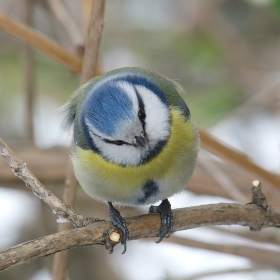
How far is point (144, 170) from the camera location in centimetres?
108

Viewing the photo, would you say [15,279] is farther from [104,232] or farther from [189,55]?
[189,55]

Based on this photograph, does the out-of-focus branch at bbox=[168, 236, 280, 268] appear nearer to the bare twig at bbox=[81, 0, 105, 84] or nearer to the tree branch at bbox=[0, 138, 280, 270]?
the tree branch at bbox=[0, 138, 280, 270]

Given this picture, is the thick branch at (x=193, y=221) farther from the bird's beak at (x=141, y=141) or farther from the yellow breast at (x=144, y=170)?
the bird's beak at (x=141, y=141)

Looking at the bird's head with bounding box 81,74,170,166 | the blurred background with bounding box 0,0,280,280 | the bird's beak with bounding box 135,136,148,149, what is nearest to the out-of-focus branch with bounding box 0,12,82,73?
the blurred background with bounding box 0,0,280,280

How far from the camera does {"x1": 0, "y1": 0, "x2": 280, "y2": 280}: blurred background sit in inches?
62.9

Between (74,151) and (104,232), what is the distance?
0.28 metres

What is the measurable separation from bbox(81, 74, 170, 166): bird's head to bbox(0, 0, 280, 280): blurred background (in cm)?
32

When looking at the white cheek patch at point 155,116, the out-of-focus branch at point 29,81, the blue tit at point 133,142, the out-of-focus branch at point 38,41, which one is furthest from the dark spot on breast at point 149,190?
the out-of-focus branch at point 29,81

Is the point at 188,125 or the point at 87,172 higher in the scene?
the point at 188,125

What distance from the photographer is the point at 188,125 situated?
1.17m

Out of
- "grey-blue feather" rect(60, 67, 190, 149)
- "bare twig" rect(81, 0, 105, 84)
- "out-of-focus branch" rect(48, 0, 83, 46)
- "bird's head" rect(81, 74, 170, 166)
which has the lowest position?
"bird's head" rect(81, 74, 170, 166)

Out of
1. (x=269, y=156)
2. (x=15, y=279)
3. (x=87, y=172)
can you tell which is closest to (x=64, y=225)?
(x=87, y=172)

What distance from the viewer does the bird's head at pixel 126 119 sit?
3.17ft

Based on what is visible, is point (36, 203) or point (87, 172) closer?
point (87, 172)
